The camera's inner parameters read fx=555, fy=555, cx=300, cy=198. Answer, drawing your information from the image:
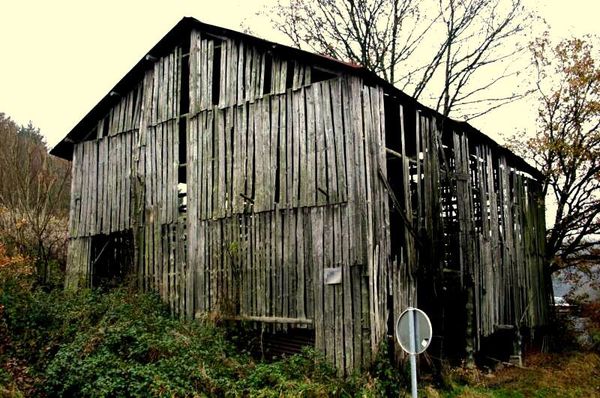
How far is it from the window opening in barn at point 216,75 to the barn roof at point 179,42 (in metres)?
0.45

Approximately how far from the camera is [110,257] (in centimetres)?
1616

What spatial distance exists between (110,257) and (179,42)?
646cm

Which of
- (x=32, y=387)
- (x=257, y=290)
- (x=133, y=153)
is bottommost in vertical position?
(x=32, y=387)

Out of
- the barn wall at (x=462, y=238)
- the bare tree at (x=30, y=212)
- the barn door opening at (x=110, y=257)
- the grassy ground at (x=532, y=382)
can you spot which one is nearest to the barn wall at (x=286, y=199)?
the barn wall at (x=462, y=238)

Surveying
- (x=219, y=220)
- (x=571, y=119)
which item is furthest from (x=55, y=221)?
(x=571, y=119)

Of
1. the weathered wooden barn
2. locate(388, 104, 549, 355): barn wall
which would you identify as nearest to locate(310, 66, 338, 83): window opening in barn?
the weathered wooden barn

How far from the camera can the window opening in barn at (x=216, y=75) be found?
14.1 meters

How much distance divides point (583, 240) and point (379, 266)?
13.5 metres

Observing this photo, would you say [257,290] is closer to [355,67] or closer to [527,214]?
[355,67]

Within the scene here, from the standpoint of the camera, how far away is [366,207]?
35.6ft

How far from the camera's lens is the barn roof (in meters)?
11.4

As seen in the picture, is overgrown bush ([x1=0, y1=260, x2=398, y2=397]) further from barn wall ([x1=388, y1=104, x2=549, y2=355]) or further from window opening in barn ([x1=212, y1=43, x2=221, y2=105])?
window opening in barn ([x1=212, y1=43, x2=221, y2=105])

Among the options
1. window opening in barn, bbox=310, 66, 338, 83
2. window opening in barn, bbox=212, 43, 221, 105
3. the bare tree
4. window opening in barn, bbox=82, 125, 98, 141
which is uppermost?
window opening in barn, bbox=212, 43, 221, 105

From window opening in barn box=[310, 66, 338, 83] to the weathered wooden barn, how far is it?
13cm
